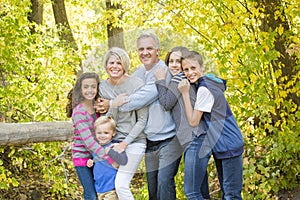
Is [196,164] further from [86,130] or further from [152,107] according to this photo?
[86,130]

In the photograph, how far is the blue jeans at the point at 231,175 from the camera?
331 centimetres

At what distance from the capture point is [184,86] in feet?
10.2

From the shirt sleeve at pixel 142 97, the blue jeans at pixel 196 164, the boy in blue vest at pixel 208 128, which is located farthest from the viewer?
the blue jeans at pixel 196 164

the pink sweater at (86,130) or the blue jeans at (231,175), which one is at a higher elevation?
the pink sweater at (86,130)

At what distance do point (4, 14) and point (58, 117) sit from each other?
136 cm

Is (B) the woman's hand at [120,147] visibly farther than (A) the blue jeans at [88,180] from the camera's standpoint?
No

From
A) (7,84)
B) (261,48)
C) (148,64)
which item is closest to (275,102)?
(261,48)

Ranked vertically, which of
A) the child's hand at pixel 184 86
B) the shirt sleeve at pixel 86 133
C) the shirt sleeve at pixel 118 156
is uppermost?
the child's hand at pixel 184 86

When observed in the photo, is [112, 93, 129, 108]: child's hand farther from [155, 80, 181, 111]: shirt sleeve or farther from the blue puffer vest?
the blue puffer vest

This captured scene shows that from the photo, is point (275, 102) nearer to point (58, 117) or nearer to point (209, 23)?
point (209, 23)

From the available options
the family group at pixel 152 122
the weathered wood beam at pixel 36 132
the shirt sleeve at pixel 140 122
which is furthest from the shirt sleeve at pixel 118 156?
the weathered wood beam at pixel 36 132

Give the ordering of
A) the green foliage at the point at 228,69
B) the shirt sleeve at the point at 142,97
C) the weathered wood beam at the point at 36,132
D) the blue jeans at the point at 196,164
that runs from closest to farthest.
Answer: the shirt sleeve at the point at 142,97
the blue jeans at the point at 196,164
the green foliage at the point at 228,69
the weathered wood beam at the point at 36,132

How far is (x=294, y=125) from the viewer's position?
4.60 metres

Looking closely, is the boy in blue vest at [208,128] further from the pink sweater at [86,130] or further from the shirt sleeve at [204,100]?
the pink sweater at [86,130]
